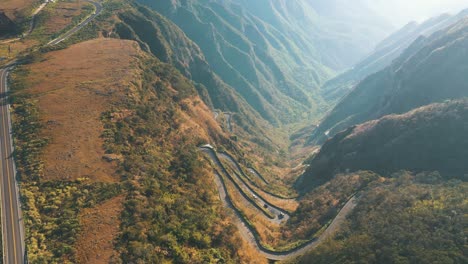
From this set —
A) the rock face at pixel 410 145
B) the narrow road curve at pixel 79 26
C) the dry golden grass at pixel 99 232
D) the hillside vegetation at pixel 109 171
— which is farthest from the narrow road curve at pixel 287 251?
the narrow road curve at pixel 79 26

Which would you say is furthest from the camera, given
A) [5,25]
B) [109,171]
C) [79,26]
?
[79,26]

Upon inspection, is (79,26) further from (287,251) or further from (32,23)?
(287,251)

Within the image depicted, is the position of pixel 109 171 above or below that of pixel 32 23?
above

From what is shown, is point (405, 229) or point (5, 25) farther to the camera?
point (5, 25)

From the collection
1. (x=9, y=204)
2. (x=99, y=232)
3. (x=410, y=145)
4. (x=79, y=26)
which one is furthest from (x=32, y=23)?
(x=410, y=145)

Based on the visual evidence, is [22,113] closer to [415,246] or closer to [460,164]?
[415,246]

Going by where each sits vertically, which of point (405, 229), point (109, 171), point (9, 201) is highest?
point (405, 229)

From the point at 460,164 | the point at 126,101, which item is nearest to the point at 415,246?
the point at 460,164
